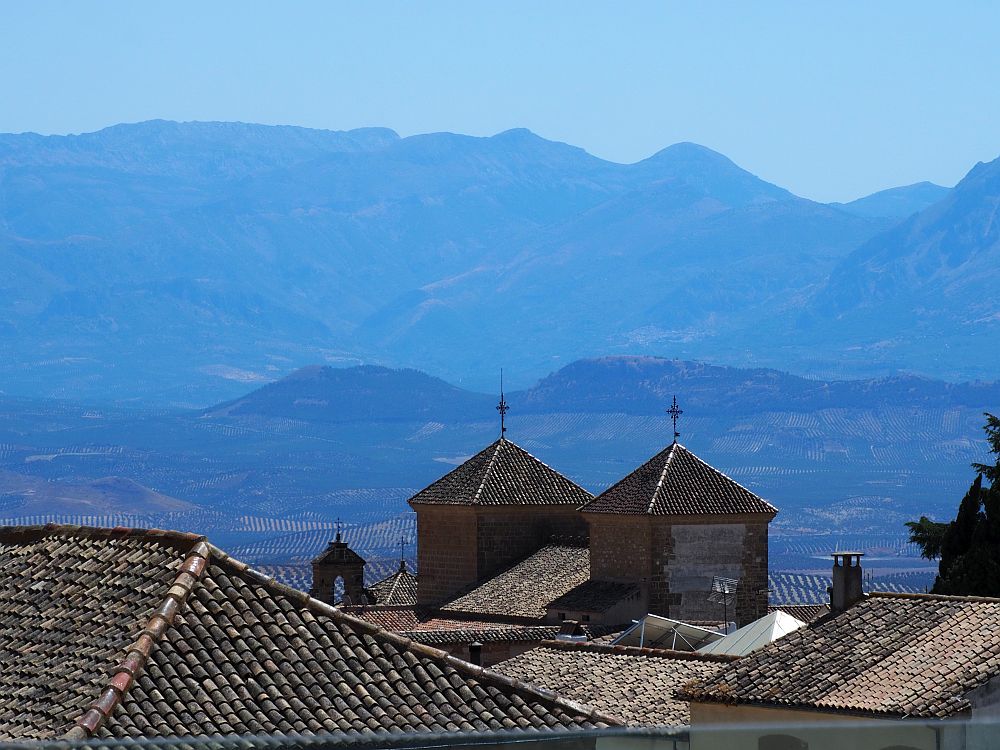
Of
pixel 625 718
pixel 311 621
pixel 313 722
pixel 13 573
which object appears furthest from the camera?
pixel 625 718

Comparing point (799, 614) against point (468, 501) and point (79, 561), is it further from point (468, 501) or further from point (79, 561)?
point (79, 561)

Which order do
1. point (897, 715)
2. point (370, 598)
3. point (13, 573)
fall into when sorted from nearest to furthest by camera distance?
1. point (13, 573)
2. point (897, 715)
3. point (370, 598)

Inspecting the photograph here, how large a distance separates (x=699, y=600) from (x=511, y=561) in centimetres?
517

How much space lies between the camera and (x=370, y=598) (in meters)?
57.3

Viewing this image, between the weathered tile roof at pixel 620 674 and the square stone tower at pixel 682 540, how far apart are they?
7342mm

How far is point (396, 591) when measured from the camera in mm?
53562

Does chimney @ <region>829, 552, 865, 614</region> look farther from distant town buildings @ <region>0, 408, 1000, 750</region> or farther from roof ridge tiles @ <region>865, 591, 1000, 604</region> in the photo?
roof ridge tiles @ <region>865, 591, 1000, 604</region>

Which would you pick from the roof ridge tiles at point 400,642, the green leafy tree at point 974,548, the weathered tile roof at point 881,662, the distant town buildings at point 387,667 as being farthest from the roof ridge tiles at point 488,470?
the roof ridge tiles at point 400,642

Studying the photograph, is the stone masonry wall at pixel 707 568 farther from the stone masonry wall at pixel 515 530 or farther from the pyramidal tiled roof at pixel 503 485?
the pyramidal tiled roof at pixel 503 485

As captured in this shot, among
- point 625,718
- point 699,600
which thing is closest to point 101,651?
point 625,718

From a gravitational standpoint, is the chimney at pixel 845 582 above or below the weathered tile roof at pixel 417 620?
above

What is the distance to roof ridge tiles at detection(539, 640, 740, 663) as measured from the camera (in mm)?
29453

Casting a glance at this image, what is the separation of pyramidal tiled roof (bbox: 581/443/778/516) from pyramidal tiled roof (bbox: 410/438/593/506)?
286cm

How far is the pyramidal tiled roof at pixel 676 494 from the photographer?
4069 centimetres
